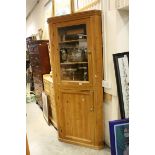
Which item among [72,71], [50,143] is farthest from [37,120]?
[72,71]

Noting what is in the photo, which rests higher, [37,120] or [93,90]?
[93,90]

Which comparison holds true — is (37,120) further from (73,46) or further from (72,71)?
(73,46)

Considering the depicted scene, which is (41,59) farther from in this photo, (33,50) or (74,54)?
(74,54)

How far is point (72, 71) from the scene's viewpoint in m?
3.71

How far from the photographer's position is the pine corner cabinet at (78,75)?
3.22 meters

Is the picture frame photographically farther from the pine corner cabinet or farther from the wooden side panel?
the wooden side panel

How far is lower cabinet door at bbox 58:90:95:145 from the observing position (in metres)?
3.36

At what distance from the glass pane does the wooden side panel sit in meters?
0.29

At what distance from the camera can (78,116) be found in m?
3.48

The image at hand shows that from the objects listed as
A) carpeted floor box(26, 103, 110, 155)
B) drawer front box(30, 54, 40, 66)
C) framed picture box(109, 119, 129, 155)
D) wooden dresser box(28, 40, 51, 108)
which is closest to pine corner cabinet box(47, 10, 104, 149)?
carpeted floor box(26, 103, 110, 155)

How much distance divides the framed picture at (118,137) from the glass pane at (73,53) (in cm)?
105

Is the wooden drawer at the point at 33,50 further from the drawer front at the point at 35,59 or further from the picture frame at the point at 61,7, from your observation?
the picture frame at the point at 61,7
